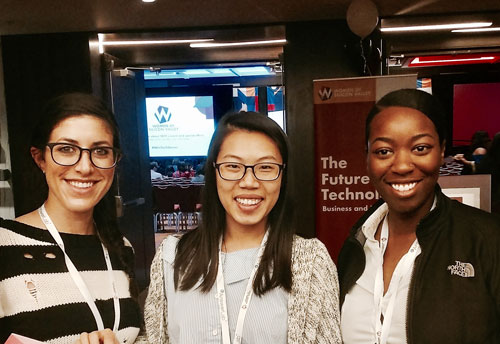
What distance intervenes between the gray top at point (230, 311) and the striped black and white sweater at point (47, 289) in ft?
0.80

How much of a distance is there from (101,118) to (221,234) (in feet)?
2.07

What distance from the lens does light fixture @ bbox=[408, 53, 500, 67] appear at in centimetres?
924

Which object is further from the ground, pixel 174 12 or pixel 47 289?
pixel 174 12

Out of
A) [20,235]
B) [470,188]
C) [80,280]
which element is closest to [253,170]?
[80,280]

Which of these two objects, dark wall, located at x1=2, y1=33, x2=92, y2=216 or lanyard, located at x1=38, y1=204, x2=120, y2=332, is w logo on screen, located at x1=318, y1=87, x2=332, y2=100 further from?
lanyard, located at x1=38, y1=204, x2=120, y2=332

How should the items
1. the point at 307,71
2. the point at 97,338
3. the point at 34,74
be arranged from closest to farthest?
the point at 97,338, the point at 307,71, the point at 34,74

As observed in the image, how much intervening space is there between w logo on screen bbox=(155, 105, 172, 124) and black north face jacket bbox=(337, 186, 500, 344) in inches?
344

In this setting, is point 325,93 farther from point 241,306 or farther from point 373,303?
point 241,306

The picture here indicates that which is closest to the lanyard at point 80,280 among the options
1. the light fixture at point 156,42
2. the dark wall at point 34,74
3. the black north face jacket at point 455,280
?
the black north face jacket at point 455,280

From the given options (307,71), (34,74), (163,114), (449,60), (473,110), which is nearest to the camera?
(307,71)

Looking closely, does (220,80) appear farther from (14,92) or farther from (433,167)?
(433,167)

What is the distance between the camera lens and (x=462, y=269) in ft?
4.71

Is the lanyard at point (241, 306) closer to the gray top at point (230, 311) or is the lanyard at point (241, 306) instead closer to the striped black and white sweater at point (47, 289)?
the gray top at point (230, 311)

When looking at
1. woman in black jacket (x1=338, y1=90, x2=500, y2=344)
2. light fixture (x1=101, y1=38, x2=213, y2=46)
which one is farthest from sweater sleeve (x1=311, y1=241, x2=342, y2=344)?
light fixture (x1=101, y1=38, x2=213, y2=46)
